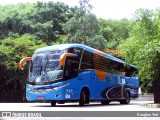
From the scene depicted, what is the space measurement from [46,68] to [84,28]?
55.2ft

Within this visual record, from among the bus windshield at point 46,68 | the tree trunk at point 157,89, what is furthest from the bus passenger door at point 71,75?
the tree trunk at point 157,89

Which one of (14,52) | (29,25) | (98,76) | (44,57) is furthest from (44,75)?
(29,25)

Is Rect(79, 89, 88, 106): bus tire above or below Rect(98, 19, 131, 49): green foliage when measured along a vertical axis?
below

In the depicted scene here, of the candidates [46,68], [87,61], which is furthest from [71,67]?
[87,61]

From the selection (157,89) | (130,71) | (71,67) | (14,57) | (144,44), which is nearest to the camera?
(71,67)

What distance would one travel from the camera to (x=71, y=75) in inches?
650

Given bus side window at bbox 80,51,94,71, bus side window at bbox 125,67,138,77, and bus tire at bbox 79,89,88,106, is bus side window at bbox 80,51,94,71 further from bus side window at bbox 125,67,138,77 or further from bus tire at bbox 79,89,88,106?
bus side window at bbox 125,67,138,77

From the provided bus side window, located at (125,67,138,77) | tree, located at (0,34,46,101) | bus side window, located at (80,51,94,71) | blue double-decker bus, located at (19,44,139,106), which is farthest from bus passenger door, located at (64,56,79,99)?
tree, located at (0,34,46,101)

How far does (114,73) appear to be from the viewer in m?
22.2

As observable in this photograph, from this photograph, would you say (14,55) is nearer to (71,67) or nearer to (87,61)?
(87,61)

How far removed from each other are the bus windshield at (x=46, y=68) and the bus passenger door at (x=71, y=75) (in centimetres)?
36

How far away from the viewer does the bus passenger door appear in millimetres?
16281

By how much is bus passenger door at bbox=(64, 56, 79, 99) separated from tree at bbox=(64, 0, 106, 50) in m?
15.9

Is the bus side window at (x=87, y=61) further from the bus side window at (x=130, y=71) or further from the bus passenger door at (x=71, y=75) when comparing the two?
the bus side window at (x=130, y=71)
